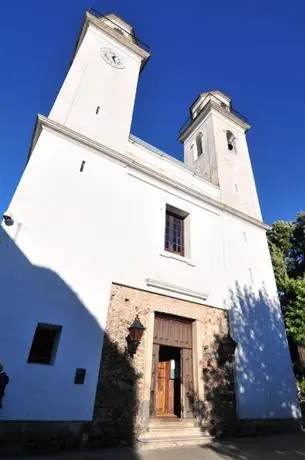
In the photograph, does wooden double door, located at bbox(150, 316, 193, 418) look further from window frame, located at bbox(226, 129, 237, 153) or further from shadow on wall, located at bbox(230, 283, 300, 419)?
window frame, located at bbox(226, 129, 237, 153)

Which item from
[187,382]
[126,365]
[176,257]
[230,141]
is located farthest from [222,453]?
[230,141]

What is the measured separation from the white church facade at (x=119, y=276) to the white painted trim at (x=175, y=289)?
0.04 metres

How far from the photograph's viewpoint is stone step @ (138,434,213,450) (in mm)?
5754

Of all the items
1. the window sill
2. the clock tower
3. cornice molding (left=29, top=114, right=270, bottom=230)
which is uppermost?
the clock tower

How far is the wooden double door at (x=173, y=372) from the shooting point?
731cm

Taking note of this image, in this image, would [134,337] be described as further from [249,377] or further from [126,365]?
[249,377]

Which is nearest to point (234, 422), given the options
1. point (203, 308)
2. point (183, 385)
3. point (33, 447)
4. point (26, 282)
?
point (183, 385)

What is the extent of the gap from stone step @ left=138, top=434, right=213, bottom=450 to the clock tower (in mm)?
8278

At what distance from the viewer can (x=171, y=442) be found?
6.04 meters

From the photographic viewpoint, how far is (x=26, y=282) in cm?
596

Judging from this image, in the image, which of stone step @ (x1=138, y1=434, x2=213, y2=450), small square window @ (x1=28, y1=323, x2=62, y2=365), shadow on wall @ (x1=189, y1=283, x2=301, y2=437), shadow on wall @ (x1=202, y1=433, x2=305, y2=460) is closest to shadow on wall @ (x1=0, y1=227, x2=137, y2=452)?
small square window @ (x1=28, y1=323, x2=62, y2=365)

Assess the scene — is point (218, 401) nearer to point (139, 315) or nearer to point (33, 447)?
point (139, 315)

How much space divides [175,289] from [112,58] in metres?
10.6

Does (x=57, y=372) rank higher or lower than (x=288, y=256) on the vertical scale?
lower
